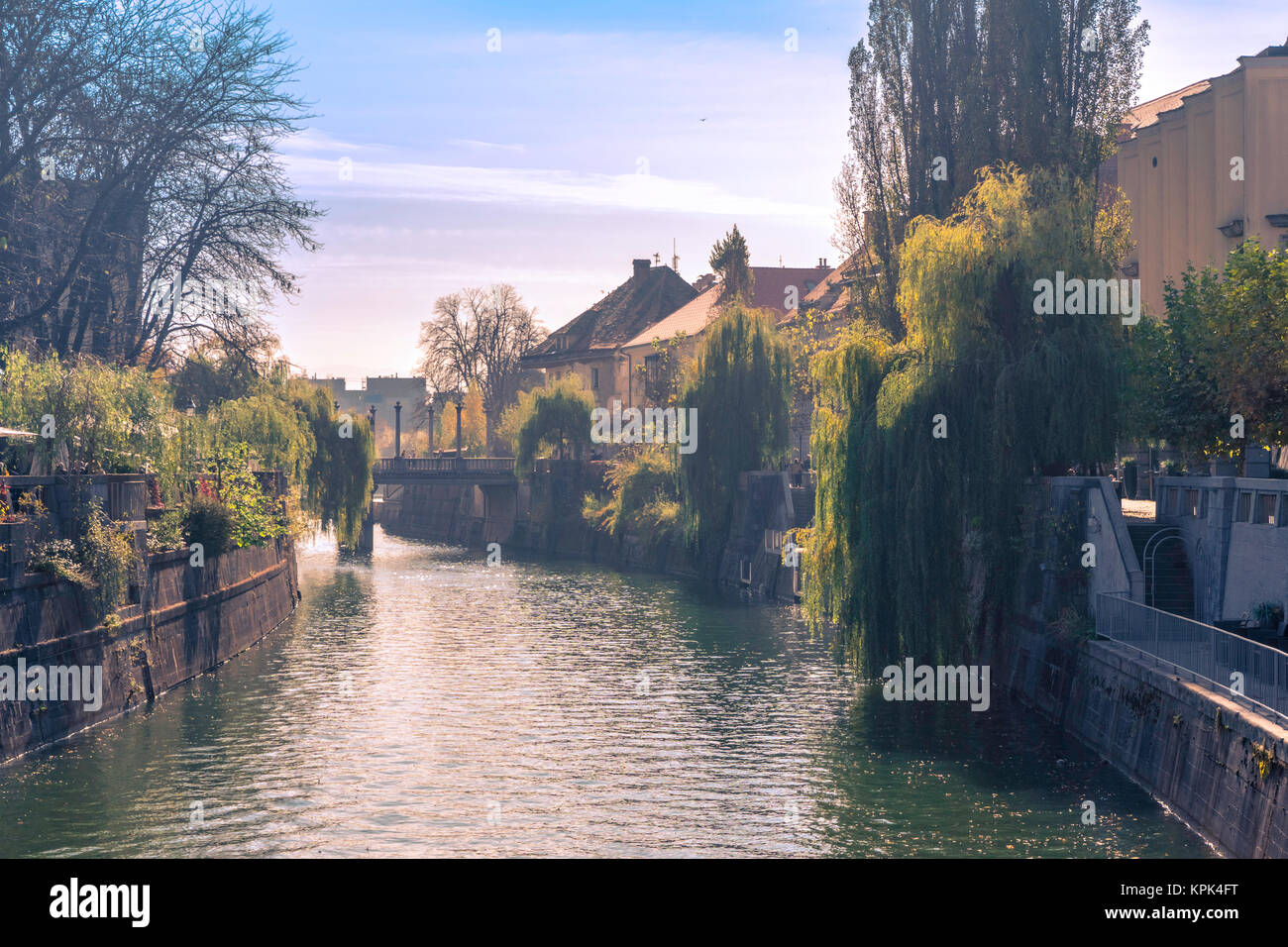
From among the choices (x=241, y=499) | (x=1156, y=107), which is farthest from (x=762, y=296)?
(x=241, y=499)

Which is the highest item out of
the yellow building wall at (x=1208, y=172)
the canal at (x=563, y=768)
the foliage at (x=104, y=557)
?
the yellow building wall at (x=1208, y=172)

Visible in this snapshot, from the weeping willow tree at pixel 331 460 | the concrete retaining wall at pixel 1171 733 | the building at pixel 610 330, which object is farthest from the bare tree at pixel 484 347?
the concrete retaining wall at pixel 1171 733

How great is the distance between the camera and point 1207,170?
42750 mm

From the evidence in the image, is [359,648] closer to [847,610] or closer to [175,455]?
[175,455]

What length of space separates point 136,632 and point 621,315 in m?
81.6

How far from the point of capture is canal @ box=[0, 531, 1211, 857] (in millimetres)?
20547

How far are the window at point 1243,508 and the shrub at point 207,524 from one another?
24.7 metres

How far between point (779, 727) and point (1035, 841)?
901cm

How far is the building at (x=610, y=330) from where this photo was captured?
104562 millimetres

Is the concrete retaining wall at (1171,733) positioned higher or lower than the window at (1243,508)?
lower

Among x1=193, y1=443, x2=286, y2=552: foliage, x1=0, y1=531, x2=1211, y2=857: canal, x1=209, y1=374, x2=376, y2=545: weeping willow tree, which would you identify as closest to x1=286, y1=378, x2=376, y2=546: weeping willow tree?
x1=209, y1=374, x2=376, y2=545: weeping willow tree

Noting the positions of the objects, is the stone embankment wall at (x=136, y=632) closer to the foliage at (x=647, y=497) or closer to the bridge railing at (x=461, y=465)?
the foliage at (x=647, y=497)

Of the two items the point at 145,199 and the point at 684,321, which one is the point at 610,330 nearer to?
the point at 684,321
